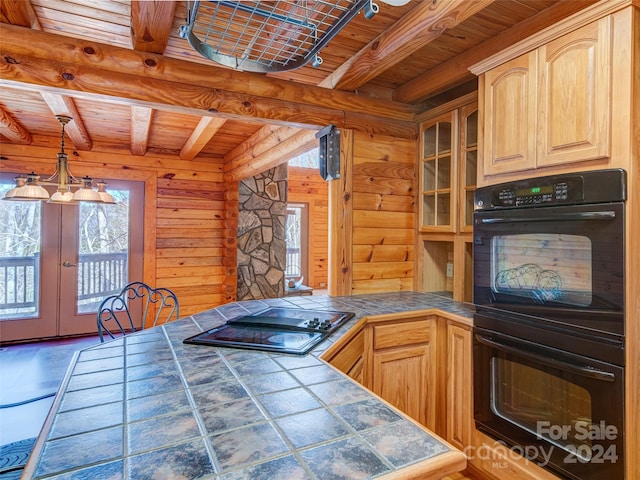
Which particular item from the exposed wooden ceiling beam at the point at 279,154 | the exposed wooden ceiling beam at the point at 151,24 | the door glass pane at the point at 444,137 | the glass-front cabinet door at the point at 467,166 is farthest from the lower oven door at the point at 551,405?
the exposed wooden ceiling beam at the point at 151,24

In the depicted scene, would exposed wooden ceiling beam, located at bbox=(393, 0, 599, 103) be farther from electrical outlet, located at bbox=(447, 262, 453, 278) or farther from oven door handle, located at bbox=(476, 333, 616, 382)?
oven door handle, located at bbox=(476, 333, 616, 382)

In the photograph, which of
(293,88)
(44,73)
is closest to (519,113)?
(293,88)

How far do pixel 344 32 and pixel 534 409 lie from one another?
2.15 m

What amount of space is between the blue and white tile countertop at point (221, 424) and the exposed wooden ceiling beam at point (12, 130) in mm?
3232

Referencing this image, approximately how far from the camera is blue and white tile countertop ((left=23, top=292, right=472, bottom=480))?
0.73 m

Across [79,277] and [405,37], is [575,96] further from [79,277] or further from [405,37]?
[79,277]

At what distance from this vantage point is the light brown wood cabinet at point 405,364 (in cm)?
212

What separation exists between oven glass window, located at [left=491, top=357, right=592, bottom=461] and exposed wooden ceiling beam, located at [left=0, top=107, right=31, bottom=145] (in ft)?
14.5

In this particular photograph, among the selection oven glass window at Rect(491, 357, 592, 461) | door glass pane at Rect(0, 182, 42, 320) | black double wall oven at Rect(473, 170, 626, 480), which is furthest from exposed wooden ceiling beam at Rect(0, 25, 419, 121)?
door glass pane at Rect(0, 182, 42, 320)

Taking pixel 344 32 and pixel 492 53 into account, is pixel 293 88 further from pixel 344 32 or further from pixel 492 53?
pixel 492 53

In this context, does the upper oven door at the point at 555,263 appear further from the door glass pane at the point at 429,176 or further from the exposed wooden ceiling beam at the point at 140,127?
the exposed wooden ceiling beam at the point at 140,127

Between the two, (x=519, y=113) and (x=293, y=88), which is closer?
(x=519, y=113)

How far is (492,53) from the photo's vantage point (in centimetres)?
212

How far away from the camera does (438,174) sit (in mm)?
2775
